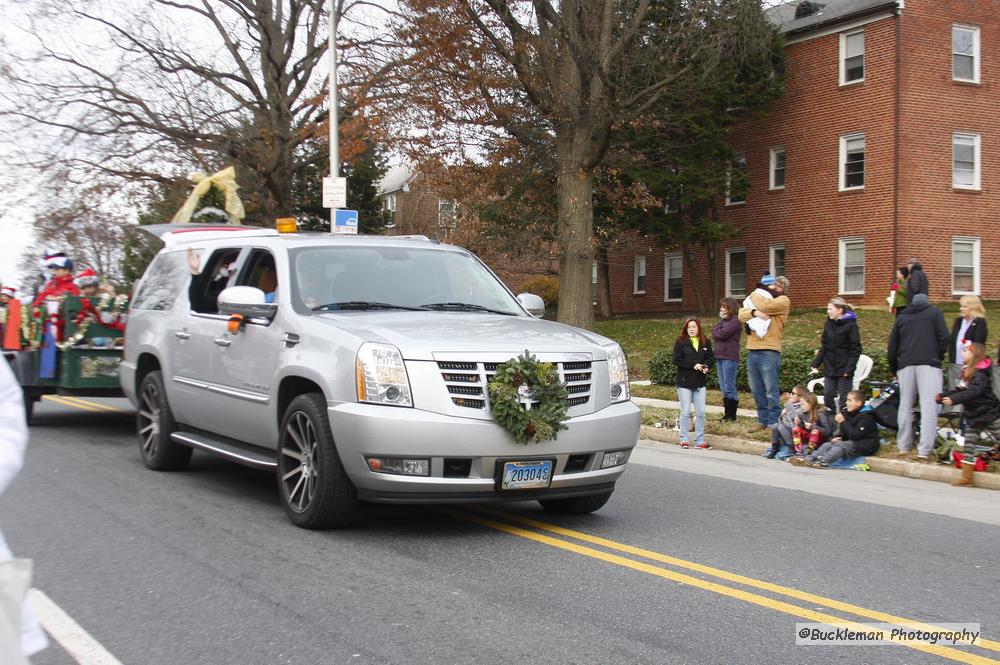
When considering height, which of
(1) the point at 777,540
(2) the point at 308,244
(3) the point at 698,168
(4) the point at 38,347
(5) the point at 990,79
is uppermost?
(5) the point at 990,79

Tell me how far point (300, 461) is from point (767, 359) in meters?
8.21

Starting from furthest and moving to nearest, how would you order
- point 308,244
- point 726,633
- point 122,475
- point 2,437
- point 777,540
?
point 122,475, point 308,244, point 777,540, point 726,633, point 2,437

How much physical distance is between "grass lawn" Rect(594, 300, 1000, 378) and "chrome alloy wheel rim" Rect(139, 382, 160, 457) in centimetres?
1334

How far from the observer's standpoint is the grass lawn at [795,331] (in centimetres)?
2167

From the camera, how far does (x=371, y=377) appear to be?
20.2ft

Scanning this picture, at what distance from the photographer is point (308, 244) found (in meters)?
7.74

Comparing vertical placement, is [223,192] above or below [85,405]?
above

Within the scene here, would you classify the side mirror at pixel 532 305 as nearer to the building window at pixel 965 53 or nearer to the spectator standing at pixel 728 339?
the spectator standing at pixel 728 339

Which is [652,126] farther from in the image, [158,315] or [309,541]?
[309,541]

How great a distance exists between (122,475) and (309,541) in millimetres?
3358

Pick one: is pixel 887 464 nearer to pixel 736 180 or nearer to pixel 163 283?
pixel 163 283

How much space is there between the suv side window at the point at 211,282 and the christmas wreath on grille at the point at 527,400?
3.43 meters

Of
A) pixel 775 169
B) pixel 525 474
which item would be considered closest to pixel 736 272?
pixel 775 169

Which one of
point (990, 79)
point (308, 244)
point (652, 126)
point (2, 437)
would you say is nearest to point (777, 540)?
point (308, 244)
